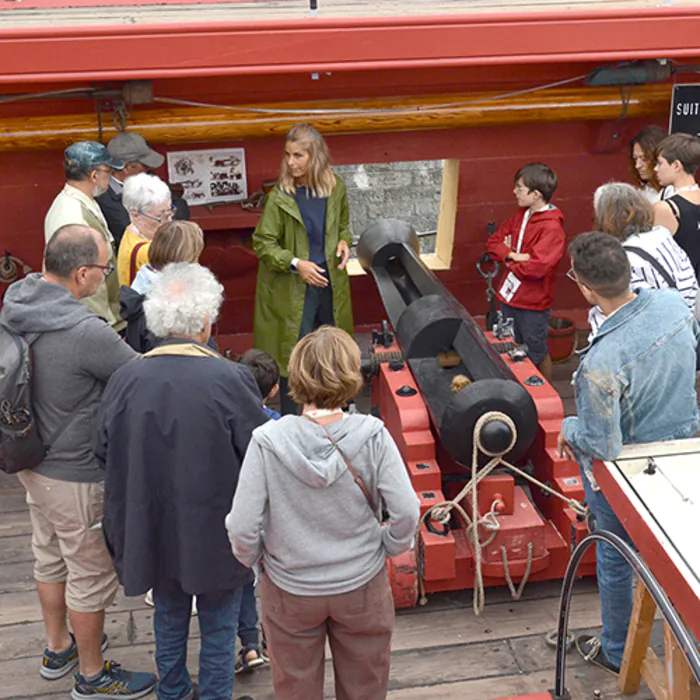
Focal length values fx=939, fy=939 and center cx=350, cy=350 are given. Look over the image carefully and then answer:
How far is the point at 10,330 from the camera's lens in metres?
2.87

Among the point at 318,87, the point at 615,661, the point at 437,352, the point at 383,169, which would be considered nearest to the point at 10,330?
the point at 437,352

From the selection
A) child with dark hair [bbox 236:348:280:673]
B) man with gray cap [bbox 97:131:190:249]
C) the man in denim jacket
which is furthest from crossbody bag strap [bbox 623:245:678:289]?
man with gray cap [bbox 97:131:190:249]

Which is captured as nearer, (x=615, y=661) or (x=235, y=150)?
(x=615, y=661)

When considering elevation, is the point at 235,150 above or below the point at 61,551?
above

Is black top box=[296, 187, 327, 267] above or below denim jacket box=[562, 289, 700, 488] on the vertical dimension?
above

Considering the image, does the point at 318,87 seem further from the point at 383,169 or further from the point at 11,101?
the point at 383,169

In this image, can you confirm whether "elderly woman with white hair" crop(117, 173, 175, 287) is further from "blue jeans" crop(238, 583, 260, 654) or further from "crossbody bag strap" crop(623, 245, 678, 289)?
"crossbody bag strap" crop(623, 245, 678, 289)

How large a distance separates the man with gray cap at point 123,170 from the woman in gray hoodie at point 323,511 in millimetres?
2444

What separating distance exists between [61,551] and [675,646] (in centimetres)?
194

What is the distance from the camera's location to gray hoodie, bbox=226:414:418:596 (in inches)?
93.0

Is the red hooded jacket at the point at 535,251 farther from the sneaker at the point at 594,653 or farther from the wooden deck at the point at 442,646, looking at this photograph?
the sneaker at the point at 594,653

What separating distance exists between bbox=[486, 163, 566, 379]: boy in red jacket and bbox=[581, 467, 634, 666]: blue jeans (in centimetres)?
211

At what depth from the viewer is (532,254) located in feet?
16.4

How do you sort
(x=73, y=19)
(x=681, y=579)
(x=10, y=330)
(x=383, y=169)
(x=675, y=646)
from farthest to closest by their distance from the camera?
(x=383, y=169) → (x=73, y=19) → (x=10, y=330) → (x=675, y=646) → (x=681, y=579)
